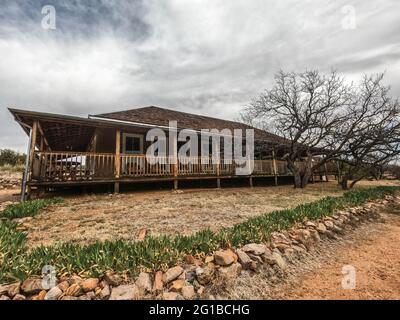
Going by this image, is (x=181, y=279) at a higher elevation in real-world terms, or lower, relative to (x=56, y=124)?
lower

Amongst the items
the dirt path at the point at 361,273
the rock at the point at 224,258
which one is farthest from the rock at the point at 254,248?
the dirt path at the point at 361,273

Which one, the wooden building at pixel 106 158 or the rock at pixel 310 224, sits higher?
the wooden building at pixel 106 158

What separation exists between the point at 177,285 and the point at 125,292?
1.93 ft

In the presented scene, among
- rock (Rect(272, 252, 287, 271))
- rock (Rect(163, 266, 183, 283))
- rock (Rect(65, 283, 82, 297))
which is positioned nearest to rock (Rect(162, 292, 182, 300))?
rock (Rect(163, 266, 183, 283))

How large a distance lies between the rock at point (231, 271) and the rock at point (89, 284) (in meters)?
1.52

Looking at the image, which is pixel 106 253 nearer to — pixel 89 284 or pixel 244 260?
pixel 89 284

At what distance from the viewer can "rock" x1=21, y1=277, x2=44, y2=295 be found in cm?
233

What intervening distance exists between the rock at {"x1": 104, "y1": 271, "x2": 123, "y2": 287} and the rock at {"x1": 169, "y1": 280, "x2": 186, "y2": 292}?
23.9 inches

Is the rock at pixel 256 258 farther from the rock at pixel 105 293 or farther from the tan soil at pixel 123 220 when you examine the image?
the rock at pixel 105 293

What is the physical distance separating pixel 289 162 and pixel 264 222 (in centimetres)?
1126

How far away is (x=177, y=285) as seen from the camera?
257 centimetres

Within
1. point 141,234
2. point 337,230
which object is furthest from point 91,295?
point 337,230

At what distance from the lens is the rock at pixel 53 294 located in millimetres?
2281

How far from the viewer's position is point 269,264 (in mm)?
3354
